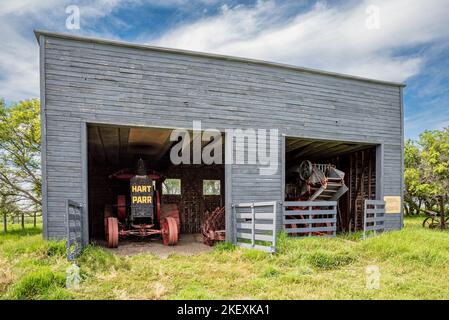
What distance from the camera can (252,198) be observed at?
8148 millimetres

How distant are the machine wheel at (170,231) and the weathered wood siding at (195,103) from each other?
6.22 ft

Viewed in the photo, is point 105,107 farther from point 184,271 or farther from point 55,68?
point 184,271

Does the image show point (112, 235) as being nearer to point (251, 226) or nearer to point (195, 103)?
point (251, 226)

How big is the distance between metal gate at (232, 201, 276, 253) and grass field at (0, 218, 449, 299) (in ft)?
1.27

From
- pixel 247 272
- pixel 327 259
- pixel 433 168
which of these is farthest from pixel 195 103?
pixel 433 168

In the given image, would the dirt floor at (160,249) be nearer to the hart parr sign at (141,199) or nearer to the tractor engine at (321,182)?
the hart parr sign at (141,199)

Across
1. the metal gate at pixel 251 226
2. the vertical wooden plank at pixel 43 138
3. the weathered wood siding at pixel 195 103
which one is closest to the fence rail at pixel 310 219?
the weathered wood siding at pixel 195 103

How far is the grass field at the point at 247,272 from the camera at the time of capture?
4305 millimetres

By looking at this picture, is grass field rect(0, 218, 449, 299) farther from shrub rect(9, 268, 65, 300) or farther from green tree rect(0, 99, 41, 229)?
green tree rect(0, 99, 41, 229)

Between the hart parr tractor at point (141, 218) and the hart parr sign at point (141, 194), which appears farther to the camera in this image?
the hart parr sign at point (141, 194)

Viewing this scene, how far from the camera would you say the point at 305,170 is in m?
10.5

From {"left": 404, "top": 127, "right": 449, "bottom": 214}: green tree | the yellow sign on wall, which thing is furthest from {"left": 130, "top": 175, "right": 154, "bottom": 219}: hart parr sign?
{"left": 404, "top": 127, "right": 449, "bottom": 214}: green tree

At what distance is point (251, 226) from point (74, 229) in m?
3.65
